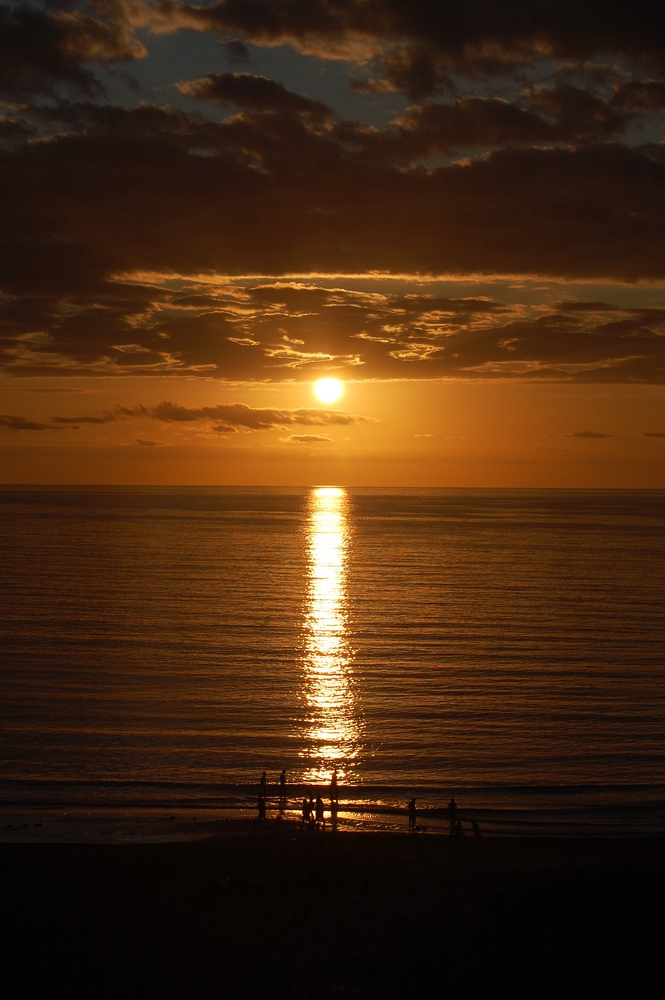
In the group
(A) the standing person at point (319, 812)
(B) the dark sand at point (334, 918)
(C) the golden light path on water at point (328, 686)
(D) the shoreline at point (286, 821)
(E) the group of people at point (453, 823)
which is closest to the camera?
(B) the dark sand at point (334, 918)

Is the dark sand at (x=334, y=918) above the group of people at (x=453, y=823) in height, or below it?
below

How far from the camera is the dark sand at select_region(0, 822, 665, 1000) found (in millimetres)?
15820

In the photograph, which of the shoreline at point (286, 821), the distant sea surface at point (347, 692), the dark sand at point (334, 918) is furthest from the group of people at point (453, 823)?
the distant sea surface at point (347, 692)

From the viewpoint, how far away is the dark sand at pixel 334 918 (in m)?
15.8

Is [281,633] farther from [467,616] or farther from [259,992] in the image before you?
[259,992]

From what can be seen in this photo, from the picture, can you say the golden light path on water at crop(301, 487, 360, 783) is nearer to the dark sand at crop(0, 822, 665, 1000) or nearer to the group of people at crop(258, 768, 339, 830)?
the group of people at crop(258, 768, 339, 830)

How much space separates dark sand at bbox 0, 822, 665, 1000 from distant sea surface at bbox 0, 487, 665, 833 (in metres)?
4.07

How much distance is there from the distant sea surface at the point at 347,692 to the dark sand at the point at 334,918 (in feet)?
13.4

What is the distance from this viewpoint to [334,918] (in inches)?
732

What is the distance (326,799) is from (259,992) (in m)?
12.6

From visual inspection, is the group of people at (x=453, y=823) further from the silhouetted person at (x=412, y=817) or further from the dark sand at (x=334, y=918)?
the dark sand at (x=334, y=918)

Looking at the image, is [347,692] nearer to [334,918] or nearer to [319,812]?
[319,812]

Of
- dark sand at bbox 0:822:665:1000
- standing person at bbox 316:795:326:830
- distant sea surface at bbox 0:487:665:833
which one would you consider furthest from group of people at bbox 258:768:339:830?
dark sand at bbox 0:822:665:1000

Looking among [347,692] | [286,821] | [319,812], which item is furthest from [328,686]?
[319,812]
